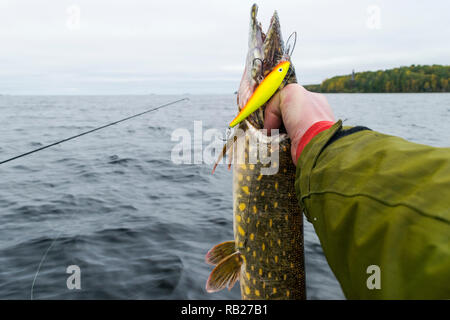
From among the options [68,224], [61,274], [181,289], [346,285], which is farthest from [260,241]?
[68,224]

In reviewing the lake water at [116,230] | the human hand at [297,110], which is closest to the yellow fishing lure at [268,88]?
the human hand at [297,110]

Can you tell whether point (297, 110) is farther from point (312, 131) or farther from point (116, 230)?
point (116, 230)

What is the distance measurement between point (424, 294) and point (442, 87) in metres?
105

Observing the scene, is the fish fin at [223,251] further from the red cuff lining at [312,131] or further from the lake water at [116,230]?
the lake water at [116,230]

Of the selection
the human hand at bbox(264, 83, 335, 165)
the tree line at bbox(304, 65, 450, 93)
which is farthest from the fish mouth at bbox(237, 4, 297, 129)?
the tree line at bbox(304, 65, 450, 93)

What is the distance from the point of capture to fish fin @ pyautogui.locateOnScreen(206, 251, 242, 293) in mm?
2342

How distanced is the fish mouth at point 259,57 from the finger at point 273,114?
5 centimetres

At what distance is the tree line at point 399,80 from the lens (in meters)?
83.8

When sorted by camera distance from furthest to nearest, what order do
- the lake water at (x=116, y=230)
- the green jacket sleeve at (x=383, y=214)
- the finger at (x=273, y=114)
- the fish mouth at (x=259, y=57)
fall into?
1. the lake water at (x=116, y=230)
2. the fish mouth at (x=259, y=57)
3. the finger at (x=273, y=114)
4. the green jacket sleeve at (x=383, y=214)

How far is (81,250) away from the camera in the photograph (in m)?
4.59

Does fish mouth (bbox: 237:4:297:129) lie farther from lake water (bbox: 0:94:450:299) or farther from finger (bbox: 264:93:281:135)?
lake water (bbox: 0:94:450:299)

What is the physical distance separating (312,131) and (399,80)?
96.5m

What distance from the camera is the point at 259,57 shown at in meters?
2.23

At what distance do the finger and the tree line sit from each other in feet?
277
